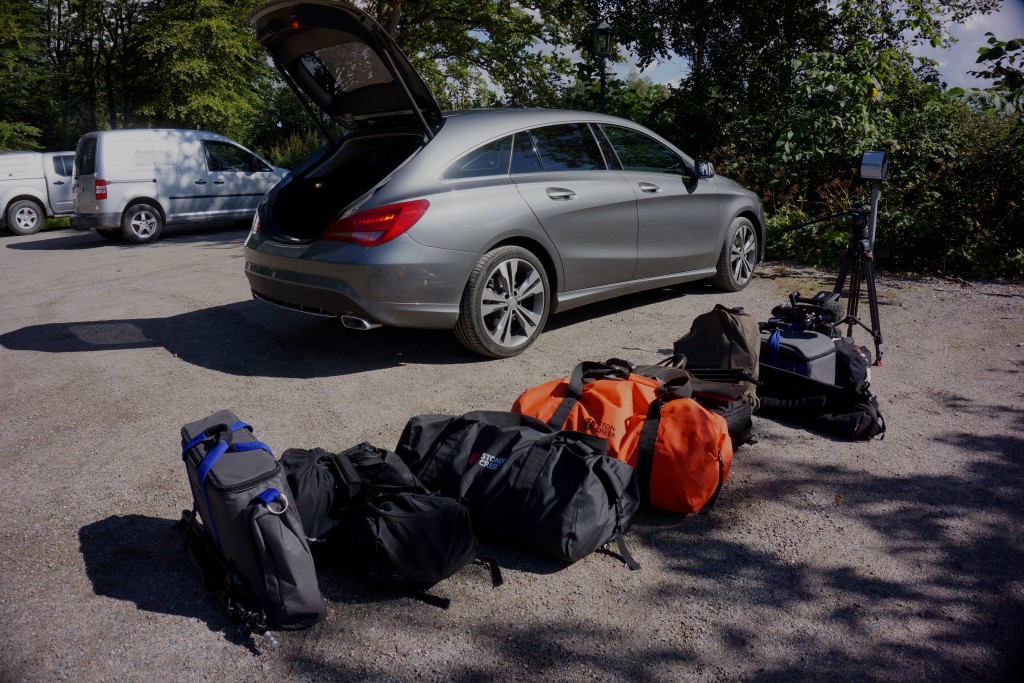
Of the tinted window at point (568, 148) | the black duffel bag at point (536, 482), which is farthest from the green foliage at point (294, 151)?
the black duffel bag at point (536, 482)

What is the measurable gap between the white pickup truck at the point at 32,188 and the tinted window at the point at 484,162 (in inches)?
532

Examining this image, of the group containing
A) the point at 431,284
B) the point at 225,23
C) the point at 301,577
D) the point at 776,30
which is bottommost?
the point at 301,577

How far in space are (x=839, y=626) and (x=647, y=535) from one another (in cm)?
83

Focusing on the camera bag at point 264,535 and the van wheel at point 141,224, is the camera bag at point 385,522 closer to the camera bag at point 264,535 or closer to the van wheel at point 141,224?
the camera bag at point 264,535

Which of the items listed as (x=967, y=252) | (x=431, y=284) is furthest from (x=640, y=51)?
(x=431, y=284)

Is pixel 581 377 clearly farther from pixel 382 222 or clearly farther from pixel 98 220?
pixel 98 220

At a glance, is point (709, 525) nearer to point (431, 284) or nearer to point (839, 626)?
point (839, 626)

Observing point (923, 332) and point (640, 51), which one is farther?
point (640, 51)

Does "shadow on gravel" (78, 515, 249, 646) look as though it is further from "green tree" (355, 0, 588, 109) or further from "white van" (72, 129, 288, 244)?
"green tree" (355, 0, 588, 109)

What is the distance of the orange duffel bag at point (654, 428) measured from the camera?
3.27 metres

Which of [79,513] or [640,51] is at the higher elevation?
[640,51]

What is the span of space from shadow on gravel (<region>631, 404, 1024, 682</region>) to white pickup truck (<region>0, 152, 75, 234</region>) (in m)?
16.2

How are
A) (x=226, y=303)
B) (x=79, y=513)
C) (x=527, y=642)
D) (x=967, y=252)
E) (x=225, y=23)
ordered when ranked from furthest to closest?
(x=225, y=23) → (x=967, y=252) → (x=226, y=303) → (x=79, y=513) → (x=527, y=642)

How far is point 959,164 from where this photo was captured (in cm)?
888
